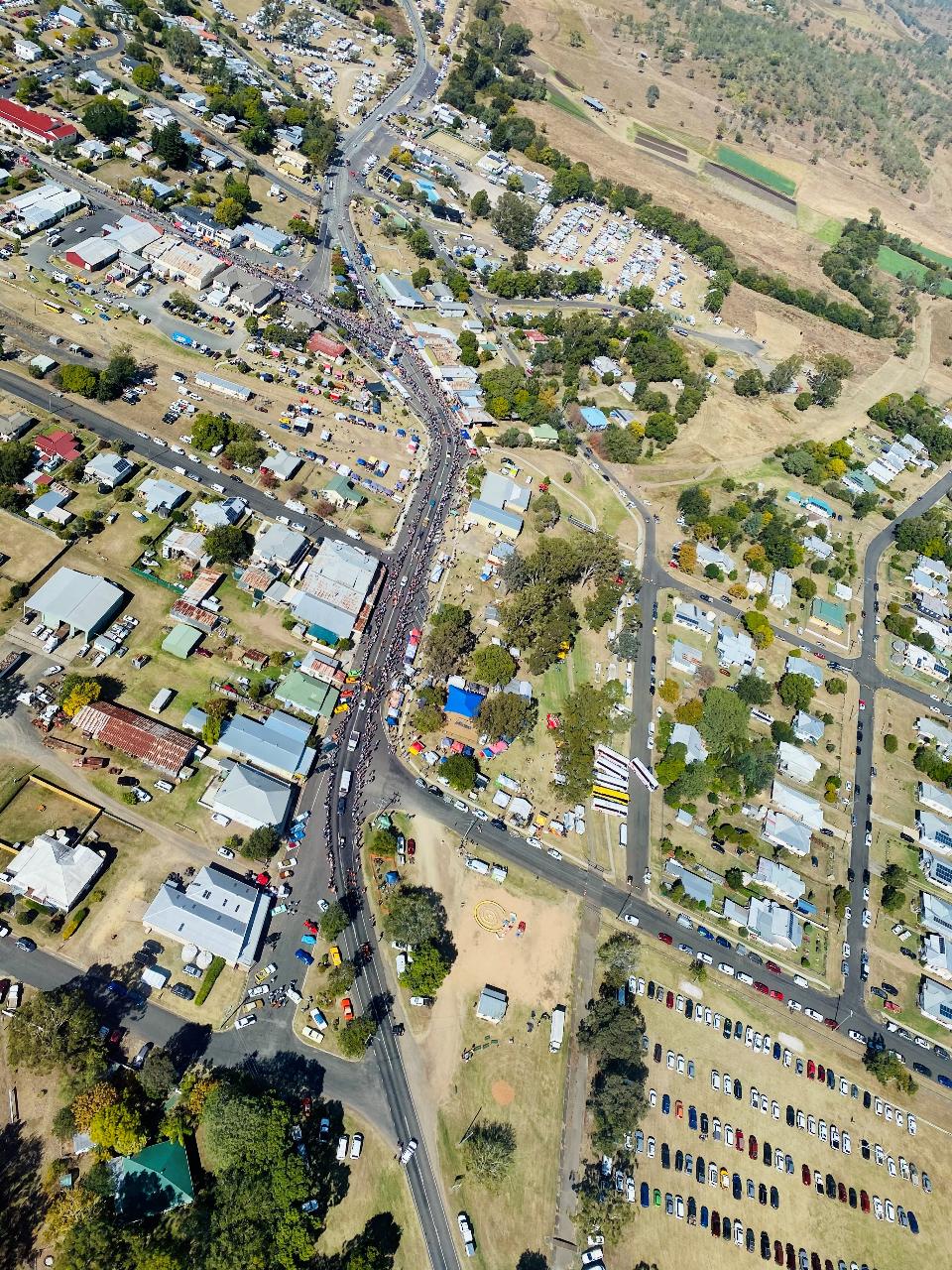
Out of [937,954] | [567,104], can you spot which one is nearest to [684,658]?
[937,954]

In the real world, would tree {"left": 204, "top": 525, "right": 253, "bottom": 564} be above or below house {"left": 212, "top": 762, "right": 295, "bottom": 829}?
above

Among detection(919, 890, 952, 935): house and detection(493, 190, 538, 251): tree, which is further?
detection(493, 190, 538, 251): tree

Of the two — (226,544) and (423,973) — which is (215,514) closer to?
(226,544)

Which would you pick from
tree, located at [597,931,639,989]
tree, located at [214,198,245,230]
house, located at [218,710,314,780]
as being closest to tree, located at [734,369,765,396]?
tree, located at [214,198,245,230]

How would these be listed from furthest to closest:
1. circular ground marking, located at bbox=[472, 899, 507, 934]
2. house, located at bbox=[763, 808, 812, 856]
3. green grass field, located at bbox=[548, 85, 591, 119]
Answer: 1. green grass field, located at bbox=[548, 85, 591, 119]
2. house, located at bbox=[763, 808, 812, 856]
3. circular ground marking, located at bbox=[472, 899, 507, 934]

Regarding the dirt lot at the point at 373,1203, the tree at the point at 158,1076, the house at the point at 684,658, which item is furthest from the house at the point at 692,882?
the tree at the point at 158,1076

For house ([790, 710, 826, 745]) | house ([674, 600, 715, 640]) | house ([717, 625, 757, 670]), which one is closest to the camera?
house ([790, 710, 826, 745])

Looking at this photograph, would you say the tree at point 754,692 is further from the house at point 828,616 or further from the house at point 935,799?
the house at point 935,799

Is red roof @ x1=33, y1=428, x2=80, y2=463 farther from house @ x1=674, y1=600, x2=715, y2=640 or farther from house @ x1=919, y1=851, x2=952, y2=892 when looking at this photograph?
house @ x1=919, y1=851, x2=952, y2=892
